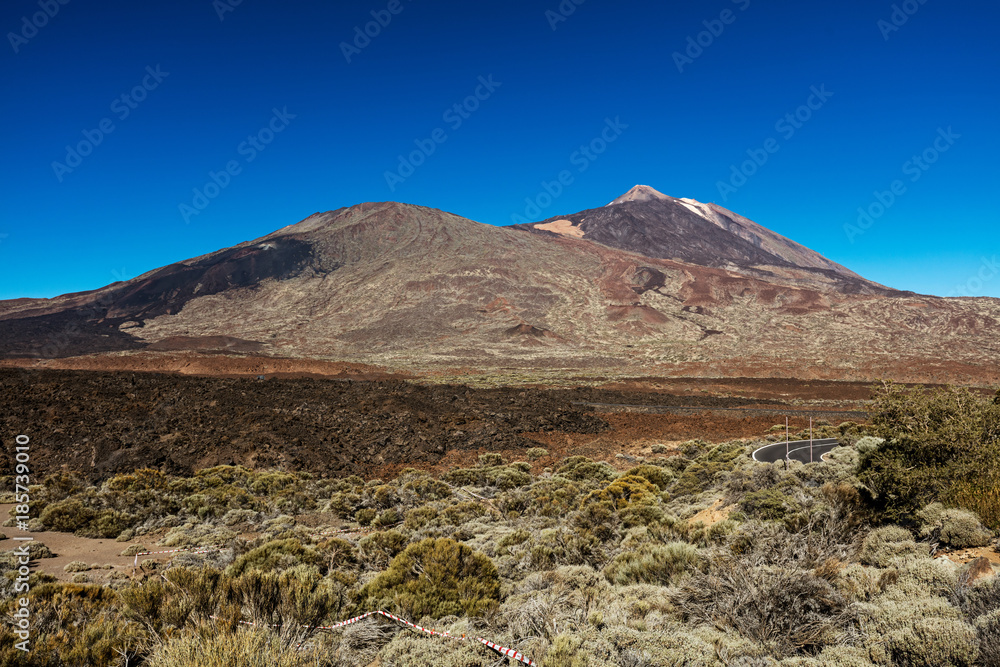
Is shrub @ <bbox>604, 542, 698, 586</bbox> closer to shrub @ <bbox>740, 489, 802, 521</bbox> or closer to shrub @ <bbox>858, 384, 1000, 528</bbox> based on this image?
shrub @ <bbox>740, 489, 802, 521</bbox>

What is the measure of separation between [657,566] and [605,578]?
0.68 m

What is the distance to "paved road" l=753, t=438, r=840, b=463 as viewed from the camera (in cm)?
1591

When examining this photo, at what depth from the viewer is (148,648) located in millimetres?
4180

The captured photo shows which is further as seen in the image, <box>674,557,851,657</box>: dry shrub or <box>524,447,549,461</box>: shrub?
<box>524,447,549,461</box>: shrub

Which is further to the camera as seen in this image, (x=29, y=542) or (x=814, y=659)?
(x=29, y=542)

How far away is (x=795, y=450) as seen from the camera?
17641mm

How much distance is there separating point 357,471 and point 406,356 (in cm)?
5659

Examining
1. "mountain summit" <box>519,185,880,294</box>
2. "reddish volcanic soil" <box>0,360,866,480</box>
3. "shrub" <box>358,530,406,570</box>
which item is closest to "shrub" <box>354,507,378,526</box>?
"shrub" <box>358,530,406,570</box>

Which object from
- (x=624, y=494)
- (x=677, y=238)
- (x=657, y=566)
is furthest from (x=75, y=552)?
(x=677, y=238)

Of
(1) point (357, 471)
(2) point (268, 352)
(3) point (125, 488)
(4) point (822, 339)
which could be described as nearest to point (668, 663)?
(3) point (125, 488)

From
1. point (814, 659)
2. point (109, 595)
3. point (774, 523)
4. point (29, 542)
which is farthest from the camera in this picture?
point (29, 542)

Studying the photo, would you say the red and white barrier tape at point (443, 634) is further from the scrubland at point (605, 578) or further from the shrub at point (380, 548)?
the shrub at point (380, 548)

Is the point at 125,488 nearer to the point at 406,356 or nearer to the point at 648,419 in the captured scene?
the point at 648,419

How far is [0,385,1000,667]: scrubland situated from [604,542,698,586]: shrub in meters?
0.03
